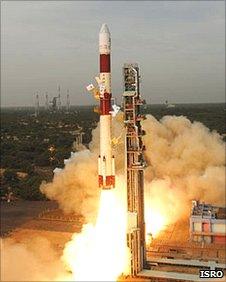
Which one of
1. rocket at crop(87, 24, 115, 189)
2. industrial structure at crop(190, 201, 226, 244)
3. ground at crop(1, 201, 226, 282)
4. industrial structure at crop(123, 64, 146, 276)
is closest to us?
rocket at crop(87, 24, 115, 189)

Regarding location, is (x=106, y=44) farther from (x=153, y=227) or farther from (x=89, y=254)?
(x=153, y=227)

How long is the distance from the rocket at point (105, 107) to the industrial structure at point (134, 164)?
739 mm

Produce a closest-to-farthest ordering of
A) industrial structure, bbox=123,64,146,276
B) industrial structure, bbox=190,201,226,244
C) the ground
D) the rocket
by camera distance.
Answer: the rocket, industrial structure, bbox=123,64,146,276, the ground, industrial structure, bbox=190,201,226,244

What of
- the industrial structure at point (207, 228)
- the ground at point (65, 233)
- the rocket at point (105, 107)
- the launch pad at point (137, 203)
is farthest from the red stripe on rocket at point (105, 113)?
the industrial structure at point (207, 228)

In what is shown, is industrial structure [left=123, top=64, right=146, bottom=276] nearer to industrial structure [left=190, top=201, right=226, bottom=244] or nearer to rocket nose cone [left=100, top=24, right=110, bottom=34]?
rocket nose cone [left=100, top=24, right=110, bottom=34]

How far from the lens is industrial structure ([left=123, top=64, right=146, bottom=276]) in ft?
69.6

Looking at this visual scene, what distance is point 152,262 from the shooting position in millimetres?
23297

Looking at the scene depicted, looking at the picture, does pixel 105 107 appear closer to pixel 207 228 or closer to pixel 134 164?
pixel 134 164

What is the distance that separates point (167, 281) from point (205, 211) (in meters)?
8.97

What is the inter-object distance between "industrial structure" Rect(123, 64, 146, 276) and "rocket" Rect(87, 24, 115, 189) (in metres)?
0.74

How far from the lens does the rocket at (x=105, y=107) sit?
21.0 meters

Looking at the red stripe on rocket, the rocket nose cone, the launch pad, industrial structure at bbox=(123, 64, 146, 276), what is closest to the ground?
the launch pad

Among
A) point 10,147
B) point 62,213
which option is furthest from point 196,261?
point 10,147

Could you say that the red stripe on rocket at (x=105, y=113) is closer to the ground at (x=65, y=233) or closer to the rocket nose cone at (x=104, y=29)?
the rocket nose cone at (x=104, y=29)
